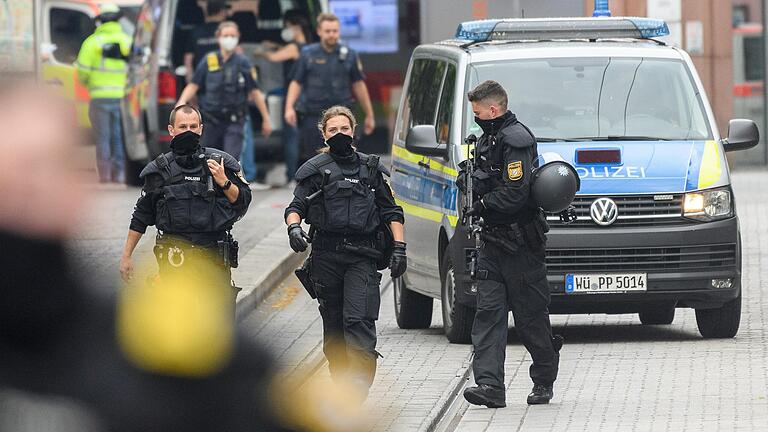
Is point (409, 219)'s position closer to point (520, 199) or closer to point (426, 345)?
point (426, 345)

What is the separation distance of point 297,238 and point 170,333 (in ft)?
19.3

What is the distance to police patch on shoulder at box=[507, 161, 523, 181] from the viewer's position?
7836mm

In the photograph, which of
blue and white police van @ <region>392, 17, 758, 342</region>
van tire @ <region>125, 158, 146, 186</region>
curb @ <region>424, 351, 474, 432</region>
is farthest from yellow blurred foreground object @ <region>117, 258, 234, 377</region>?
van tire @ <region>125, 158, 146, 186</region>

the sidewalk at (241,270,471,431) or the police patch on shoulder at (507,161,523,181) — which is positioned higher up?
the police patch on shoulder at (507,161,523,181)

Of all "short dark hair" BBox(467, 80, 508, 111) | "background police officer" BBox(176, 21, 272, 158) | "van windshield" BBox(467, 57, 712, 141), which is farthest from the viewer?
"background police officer" BBox(176, 21, 272, 158)

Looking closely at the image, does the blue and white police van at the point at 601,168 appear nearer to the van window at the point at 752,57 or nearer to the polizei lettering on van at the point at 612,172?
the polizei lettering on van at the point at 612,172

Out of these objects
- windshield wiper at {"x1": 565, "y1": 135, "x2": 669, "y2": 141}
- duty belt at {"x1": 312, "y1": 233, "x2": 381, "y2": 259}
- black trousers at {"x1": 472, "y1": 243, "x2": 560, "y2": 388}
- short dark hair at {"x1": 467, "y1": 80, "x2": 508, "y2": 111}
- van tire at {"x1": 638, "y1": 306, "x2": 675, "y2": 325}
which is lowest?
van tire at {"x1": 638, "y1": 306, "x2": 675, "y2": 325}

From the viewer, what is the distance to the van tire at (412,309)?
11.1m

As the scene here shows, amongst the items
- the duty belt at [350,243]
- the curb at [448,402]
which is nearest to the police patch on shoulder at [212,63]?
the curb at [448,402]

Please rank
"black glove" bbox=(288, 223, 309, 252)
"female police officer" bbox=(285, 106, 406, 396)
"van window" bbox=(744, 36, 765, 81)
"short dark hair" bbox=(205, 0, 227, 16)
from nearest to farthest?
1. "black glove" bbox=(288, 223, 309, 252)
2. "female police officer" bbox=(285, 106, 406, 396)
3. "short dark hair" bbox=(205, 0, 227, 16)
4. "van window" bbox=(744, 36, 765, 81)

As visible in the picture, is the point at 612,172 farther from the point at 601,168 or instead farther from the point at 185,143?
the point at 185,143

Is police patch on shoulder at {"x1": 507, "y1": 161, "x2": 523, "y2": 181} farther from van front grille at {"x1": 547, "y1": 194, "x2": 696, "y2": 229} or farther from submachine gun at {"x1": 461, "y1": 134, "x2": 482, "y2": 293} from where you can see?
van front grille at {"x1": 547, "y1": 194, "x2": 696, "y2": 229}

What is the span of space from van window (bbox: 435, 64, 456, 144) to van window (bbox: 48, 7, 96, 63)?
506 inches

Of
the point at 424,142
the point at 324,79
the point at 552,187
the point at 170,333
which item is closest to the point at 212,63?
the point at 324,79
